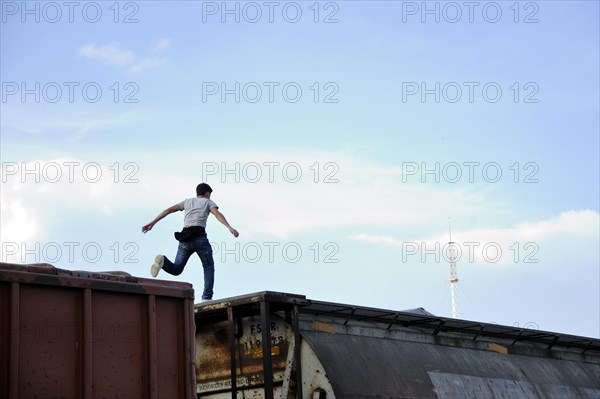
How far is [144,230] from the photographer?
11906 millimetres

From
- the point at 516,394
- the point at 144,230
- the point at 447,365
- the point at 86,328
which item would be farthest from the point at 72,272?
the point at 516,394

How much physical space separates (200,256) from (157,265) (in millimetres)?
701

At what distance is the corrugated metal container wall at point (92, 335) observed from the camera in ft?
24.2

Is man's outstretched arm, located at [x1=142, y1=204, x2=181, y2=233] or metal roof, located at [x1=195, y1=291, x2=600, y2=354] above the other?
man's outstretched arm, located at [x1=142, y1=204, x2=181, y2=233]

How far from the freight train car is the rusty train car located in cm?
2

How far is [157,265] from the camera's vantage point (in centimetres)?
1144

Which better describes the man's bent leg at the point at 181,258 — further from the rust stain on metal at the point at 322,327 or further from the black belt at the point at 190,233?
the rust stain on metal at the point at 322,327

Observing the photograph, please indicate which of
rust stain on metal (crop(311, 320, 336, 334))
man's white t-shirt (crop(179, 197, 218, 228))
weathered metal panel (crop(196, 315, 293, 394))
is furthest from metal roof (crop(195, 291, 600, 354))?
man's white t-shirt (crop(179, 197, 218, 228))

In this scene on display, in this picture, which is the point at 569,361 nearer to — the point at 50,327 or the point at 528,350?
the point at 528,350

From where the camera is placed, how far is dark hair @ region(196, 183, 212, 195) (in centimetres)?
1220

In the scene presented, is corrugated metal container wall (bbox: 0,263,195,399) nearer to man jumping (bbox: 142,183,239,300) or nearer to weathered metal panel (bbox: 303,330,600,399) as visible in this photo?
weathered metal panel (bbox: 303,330,600,399)

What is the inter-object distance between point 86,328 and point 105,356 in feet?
1.03

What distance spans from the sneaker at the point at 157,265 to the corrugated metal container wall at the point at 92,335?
276 cm

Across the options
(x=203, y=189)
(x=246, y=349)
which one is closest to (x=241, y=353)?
(x=246, y=349)
